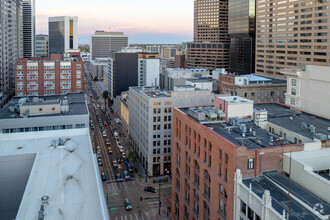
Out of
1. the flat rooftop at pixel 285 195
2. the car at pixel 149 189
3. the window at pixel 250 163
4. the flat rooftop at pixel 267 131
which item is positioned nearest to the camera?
the flat rooftop at pixel 285 195

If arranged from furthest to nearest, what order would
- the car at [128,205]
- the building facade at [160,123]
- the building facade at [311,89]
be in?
the building facade at [160,123] < the car at [128,205] < the building facade at [311,89]

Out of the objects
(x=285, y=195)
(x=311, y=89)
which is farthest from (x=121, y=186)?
(x=285, y=195)

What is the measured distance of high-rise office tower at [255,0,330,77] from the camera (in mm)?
148375

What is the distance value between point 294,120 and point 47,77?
109 metres

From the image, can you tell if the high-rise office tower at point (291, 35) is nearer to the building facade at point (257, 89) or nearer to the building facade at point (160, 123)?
the building facade at point (257, 89)

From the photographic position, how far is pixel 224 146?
5050 centimetres

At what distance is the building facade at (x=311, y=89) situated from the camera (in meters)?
80.5

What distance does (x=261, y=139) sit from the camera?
5447 cm

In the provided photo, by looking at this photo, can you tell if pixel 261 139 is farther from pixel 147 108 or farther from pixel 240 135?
pixel 147 108

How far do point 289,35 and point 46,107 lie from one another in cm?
12803

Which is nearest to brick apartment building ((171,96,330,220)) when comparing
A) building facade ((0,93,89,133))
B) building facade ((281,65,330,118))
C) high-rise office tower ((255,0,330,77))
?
building facade ((281,65,330,118))

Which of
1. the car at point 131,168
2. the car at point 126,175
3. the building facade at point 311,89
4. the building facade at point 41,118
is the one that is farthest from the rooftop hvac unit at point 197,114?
the car at point 131,168

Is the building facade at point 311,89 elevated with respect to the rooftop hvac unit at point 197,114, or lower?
elevated

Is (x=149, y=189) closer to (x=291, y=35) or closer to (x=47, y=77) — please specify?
(x=47, y=77)
